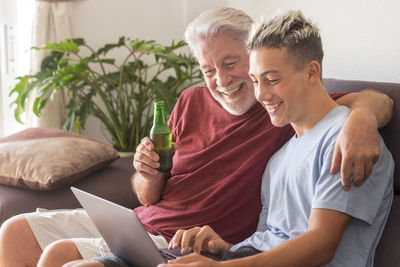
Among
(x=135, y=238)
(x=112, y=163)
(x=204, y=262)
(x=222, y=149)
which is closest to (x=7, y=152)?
(x=112, y=163)

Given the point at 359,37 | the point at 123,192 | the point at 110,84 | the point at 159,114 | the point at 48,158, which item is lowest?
the point at 123,192

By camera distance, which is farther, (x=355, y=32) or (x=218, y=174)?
(x=355, y=32)

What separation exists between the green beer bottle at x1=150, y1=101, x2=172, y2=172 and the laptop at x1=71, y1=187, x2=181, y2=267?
0.30m

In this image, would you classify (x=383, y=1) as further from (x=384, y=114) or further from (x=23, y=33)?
(x=23, y=33)

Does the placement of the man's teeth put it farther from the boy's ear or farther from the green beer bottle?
the boy's ear

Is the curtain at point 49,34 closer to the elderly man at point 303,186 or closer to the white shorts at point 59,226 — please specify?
the white shorts at point 59,226

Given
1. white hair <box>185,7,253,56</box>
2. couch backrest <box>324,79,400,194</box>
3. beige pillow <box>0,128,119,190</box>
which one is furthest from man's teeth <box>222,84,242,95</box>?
beige pillow <box>0,128,119,190</box>

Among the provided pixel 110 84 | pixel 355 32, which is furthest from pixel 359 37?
pixel 110 84

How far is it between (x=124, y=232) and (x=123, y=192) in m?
1.00

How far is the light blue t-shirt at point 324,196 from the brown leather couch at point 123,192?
0.18 ft

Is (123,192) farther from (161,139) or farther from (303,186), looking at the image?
(303,186)

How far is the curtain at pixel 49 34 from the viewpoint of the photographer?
357 cm

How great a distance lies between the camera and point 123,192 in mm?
2451

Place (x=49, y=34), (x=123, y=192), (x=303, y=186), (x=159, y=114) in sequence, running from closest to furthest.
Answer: (x=303, y=186)
(x=159, y=114)
(x=123, y=192)
(x=49, y=34)
